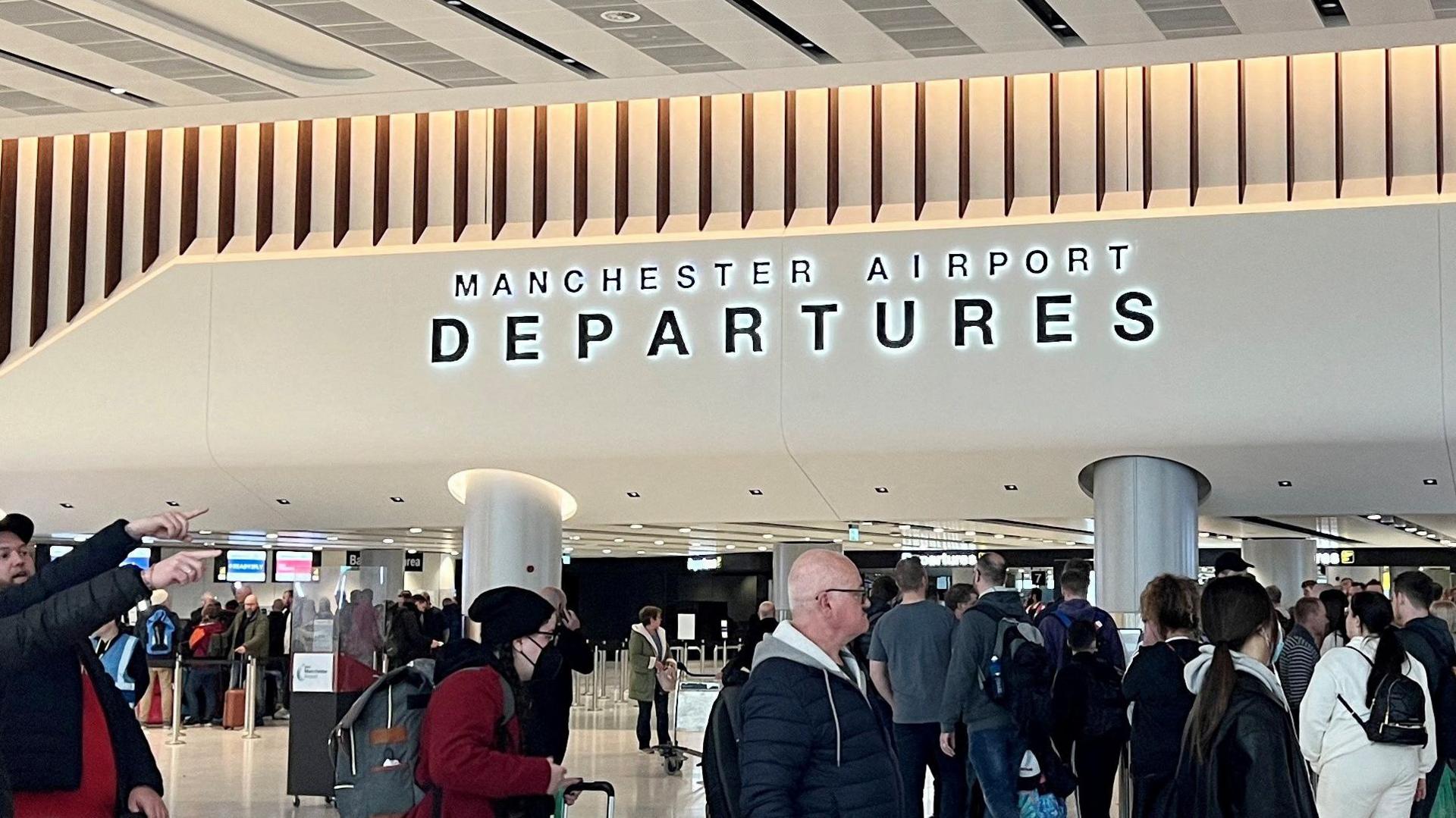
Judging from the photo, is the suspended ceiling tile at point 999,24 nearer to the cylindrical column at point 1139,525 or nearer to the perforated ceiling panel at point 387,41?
the perforated ceiling panel at point 387,41

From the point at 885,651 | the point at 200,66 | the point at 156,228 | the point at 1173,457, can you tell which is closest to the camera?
the point at 885,651

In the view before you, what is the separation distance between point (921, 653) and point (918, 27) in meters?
4.59

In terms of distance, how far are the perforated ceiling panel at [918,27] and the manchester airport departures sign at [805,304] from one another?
2.02 meters

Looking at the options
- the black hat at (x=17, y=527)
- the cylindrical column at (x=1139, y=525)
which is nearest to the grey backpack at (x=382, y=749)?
the black hat at (x=17, y=527)

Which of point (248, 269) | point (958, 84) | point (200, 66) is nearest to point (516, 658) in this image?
point (200, 66)

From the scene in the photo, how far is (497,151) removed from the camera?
14.4 m

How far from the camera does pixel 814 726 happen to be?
3.89 meters

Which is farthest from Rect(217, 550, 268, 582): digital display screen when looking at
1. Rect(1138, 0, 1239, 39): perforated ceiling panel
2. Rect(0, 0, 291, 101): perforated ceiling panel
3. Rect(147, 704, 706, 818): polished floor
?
Rect(1138, 0, 1239, 39): perforated ceiling panel

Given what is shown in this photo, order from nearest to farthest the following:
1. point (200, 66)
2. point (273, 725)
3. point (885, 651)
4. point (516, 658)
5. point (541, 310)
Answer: point (516, 658)
point (885, 651)
point (200, 66)
point (541, 310)
point (273, 725)

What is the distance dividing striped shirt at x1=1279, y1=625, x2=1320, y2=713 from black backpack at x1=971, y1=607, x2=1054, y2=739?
176cm

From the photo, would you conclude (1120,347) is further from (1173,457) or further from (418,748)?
(418,748)

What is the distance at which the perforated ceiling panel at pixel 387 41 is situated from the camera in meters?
10.9

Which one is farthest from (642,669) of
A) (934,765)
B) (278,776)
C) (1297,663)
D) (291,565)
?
(291,565)

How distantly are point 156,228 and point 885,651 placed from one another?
9.00 m
